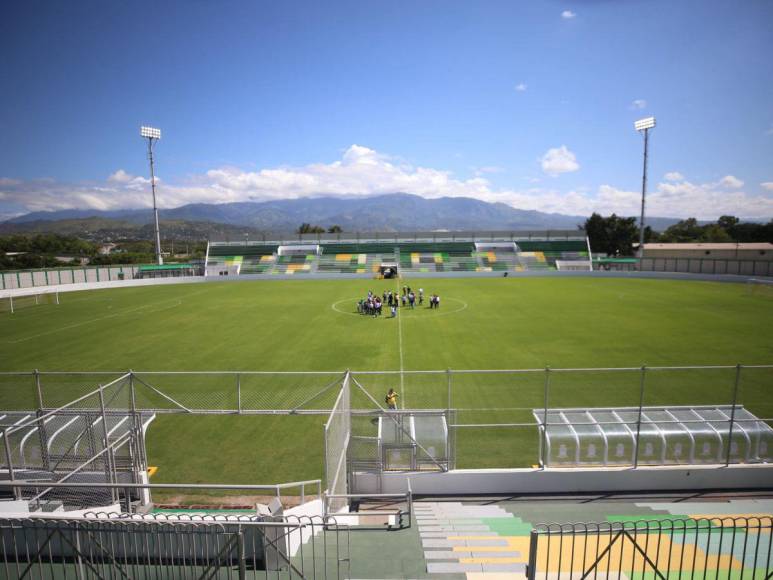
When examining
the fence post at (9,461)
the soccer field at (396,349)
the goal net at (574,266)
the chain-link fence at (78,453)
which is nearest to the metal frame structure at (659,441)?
the soccer field at (396,349)

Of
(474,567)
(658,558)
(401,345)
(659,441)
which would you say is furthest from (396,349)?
(658,558)

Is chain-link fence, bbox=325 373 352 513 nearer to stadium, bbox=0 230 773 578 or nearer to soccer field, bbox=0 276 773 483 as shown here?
stadium, bbox=0 230 773 578

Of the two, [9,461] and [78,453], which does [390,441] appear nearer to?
[78,453]

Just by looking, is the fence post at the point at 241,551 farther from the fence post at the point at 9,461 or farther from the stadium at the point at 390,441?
the fence post at the point at 9,461

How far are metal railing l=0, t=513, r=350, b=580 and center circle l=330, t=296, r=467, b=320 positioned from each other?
22.2m

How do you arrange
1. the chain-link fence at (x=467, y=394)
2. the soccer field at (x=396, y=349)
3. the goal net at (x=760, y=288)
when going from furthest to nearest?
the goal net at (x=760, y=288) → the chain-link fence at (x=467, y=394) → the soccer field at (x=396, y=349)

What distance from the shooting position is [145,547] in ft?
15.1

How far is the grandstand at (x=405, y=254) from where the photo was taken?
59.7 m

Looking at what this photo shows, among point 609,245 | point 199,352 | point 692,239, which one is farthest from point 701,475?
point 692,239

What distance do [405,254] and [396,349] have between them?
45.8 m

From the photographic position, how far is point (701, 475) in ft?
28.6

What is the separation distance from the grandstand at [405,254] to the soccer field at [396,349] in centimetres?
2104

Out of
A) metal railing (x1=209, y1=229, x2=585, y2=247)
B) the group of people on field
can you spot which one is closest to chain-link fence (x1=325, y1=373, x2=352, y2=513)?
the group of people on field

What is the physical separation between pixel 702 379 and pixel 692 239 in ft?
391
